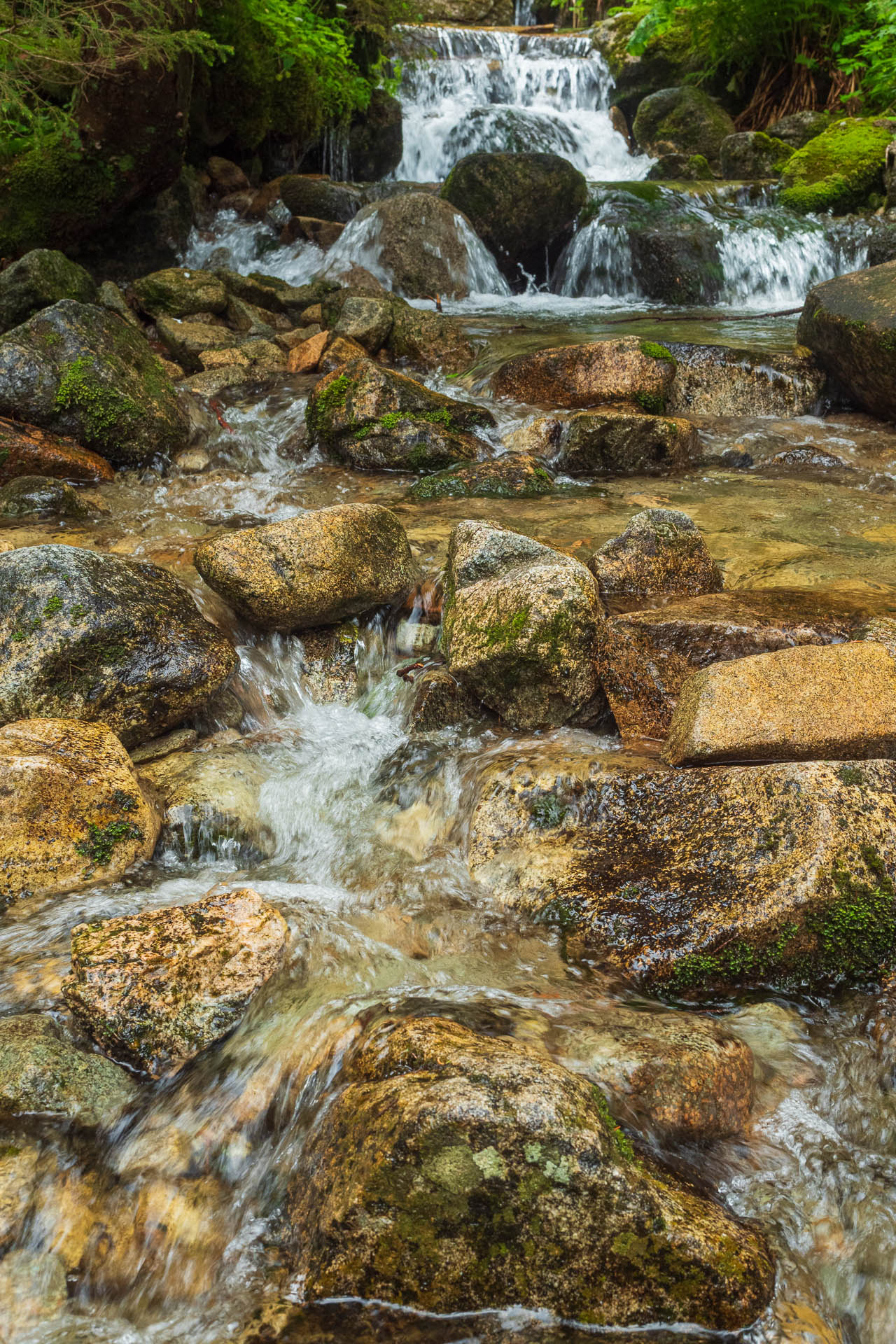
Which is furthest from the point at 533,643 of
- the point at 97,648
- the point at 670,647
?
the point at 97,648

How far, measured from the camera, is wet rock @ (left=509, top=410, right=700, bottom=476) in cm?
698

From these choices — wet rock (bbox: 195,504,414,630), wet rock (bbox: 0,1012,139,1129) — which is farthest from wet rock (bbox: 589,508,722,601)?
wet rock (bbox: 0,1012,139,1129)

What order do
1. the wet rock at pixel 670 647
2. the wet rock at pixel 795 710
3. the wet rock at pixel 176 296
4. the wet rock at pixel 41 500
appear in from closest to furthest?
1. the wet rock at pixel 795 710
2. the wet rock at pixel 670 647
3. the wet rock at pixel 41 500
4. the wet rock at pixel 176 296

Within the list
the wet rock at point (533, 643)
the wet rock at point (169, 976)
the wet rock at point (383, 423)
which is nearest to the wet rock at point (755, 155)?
the wet rock at point (383, 423)

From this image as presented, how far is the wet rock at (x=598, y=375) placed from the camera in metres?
7.70

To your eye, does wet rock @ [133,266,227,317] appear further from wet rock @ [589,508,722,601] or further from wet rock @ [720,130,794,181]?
wet rock @ [720,130,794,181]

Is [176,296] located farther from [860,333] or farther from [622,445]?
[860,333]

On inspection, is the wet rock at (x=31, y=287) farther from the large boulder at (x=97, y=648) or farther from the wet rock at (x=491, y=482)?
the large boulder at (x=97, y=648)

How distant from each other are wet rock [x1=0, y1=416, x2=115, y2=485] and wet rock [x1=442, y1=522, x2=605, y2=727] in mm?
3736

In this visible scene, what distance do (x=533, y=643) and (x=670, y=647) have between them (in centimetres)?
61

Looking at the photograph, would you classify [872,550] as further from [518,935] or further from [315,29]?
[315,29]

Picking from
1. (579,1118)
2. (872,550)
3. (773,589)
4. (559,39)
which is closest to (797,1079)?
(579,1118)

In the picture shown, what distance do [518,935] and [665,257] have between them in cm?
1102

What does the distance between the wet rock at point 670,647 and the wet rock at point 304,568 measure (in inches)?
56.1
